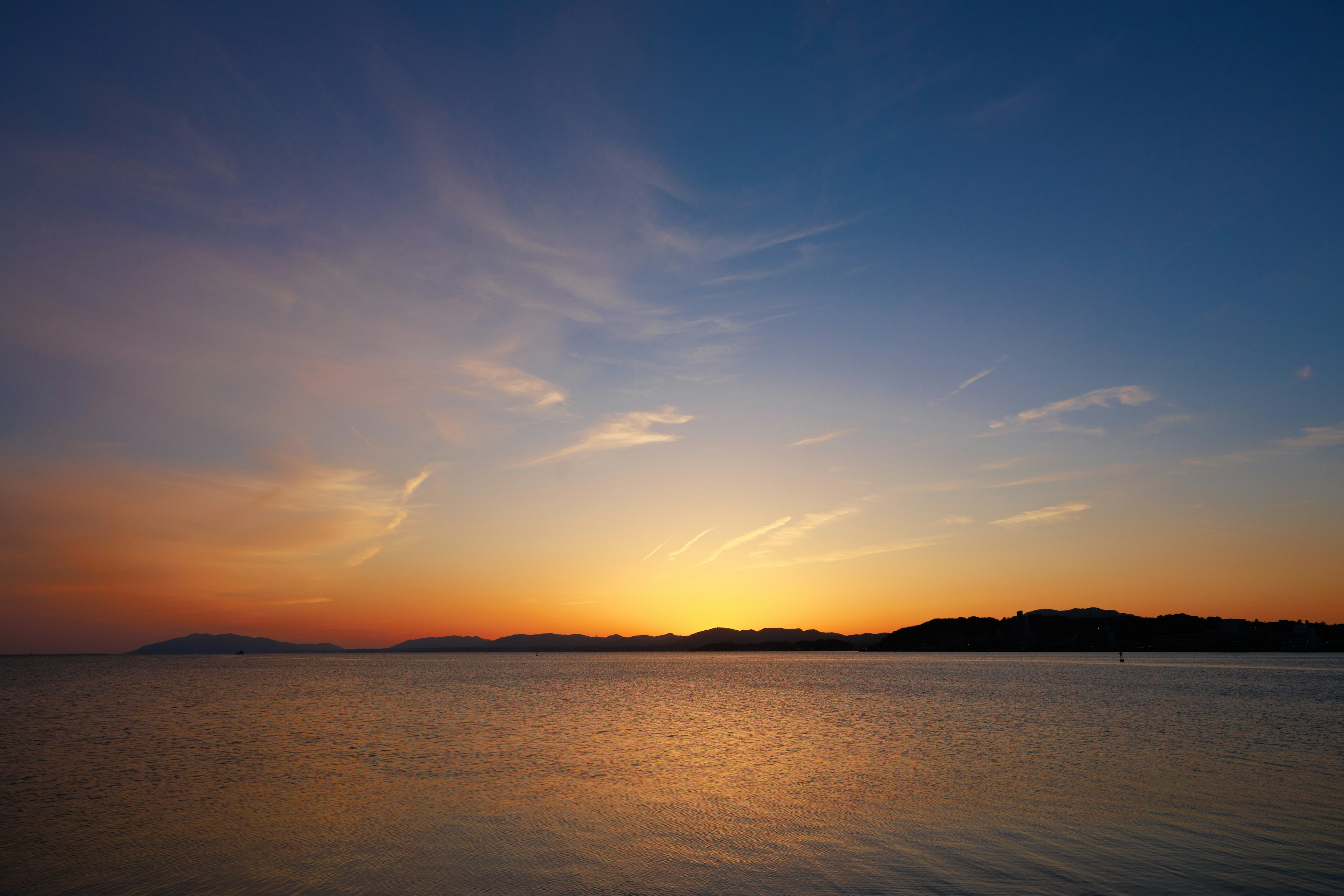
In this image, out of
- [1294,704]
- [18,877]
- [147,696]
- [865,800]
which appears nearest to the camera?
[18,877]

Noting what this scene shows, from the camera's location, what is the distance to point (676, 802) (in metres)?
24.2

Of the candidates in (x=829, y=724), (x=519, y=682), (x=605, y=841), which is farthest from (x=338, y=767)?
(x=519, y=682)

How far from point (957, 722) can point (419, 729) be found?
36.2 metres

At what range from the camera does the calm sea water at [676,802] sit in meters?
16.5

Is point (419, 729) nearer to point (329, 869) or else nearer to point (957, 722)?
point (329, 869)

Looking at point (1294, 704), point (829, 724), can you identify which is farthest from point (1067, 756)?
point (1294, 704)

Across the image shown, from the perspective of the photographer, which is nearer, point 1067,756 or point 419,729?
point 1067,756

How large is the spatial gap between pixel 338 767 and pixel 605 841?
18062mm

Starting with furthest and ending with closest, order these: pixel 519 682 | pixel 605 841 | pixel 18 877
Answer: pixel 519 682 < pixel 605 841 < pixel 18 877

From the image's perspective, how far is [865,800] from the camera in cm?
2411

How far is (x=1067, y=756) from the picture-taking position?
33281 mm

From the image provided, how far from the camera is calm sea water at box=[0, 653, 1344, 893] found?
16469mm

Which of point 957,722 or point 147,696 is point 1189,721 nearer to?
point 957,722

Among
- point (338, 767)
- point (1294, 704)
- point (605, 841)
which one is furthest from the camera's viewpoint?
point (1294, 704)
